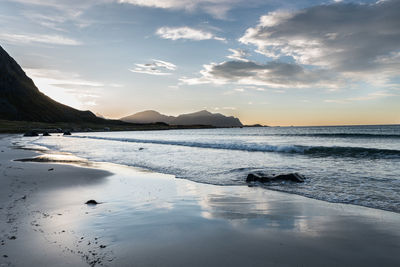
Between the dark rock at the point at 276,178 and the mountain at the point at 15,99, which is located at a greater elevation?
the mountain at the point at 15,99

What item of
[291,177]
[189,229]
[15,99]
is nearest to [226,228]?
[189,229]

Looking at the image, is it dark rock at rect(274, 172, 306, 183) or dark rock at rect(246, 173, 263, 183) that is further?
dark rock at rect(246, 173, 263, 183)

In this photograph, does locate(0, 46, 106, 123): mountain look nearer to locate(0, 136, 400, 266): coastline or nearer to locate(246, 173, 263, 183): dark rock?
locate(0, 136, 400, 266): coastline

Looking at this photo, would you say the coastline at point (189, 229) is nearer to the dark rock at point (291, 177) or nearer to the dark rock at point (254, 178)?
the dark rock at point (254, 178)

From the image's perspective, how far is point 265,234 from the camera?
16.5 feet

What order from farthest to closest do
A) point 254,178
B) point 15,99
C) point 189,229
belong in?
point 15,99, point 254,178, point 189,229

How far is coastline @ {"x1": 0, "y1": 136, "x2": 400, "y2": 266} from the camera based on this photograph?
3.99m

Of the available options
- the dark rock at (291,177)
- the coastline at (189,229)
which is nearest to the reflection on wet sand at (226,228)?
the coastline at (189,229)

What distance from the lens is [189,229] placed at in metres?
5.33

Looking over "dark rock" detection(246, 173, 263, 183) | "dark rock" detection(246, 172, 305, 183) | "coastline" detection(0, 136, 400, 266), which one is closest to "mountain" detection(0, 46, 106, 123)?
"coastline" detection(0, 136, 400, 266)

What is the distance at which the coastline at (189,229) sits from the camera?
3.99m

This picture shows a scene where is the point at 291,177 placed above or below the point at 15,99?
below

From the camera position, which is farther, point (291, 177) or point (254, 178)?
point (254, 178)

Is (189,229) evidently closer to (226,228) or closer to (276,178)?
(226,228)
